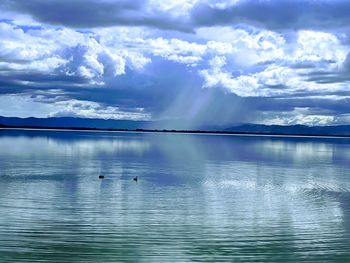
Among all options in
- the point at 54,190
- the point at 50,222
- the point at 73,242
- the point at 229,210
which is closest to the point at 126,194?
the point at 54,190

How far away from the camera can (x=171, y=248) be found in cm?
1992

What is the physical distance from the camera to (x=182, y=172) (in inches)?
2020

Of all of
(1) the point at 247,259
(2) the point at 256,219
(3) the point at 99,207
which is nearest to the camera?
(1) the point at 247,259

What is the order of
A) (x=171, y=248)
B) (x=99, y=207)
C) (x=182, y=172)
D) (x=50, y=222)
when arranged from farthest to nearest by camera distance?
(x=182, y=172)
(x=99, y=207)
(x=50, y=222)
(x=171, y=248)

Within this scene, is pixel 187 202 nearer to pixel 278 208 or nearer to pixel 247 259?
pixel 278 208

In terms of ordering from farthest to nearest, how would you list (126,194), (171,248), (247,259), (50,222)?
(126,194) → (50,222) → (171,248) → (247,259)

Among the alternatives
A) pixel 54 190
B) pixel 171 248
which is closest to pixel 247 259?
pixel 171 248

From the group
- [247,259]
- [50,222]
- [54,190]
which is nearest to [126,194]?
[54,190]

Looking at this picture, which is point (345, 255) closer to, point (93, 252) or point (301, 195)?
point (93, 252)

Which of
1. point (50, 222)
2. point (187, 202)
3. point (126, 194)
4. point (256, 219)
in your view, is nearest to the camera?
point (50, 222)

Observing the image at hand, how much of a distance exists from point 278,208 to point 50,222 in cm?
1298

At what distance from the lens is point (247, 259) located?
18.7 meters

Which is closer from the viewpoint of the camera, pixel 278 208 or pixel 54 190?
pixel 278 208

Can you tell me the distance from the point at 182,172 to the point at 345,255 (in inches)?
1260
